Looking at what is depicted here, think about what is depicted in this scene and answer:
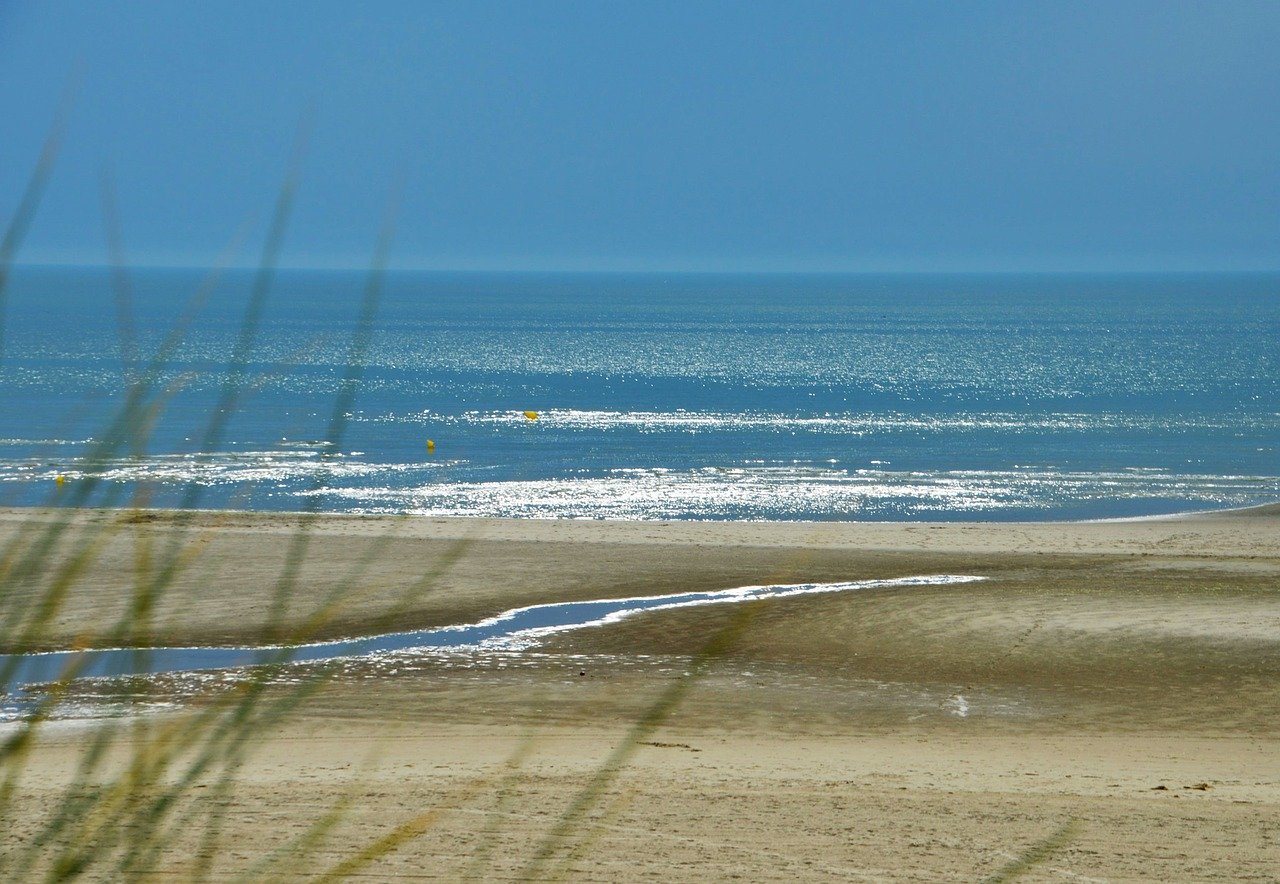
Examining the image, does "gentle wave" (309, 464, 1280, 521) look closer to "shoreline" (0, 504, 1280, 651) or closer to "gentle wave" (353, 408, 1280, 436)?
"shoreline" (0, 504, 1280, 651)

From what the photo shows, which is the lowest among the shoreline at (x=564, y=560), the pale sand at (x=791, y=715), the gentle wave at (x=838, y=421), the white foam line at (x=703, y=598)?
the gentle wave at (x=838, y=421)

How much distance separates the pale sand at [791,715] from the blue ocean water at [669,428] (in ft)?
8.15

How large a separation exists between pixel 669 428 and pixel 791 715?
4229cm

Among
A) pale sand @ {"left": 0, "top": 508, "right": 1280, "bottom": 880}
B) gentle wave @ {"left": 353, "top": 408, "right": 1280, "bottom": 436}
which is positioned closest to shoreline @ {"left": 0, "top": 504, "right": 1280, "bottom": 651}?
pale sand @ {"left": 0, "top": 508, "right": 1280, "bottom": 880}

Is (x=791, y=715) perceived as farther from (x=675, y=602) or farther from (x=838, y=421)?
(x=838, y=421)

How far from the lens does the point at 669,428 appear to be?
56906mm

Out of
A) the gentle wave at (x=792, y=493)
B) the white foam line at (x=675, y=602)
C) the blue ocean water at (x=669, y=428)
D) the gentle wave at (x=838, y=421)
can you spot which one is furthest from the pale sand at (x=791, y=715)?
the gentle wave at (x=838, y=421)

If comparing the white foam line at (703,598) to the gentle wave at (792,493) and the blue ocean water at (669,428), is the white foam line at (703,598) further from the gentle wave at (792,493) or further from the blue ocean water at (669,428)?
the gentle wave at (792,493)

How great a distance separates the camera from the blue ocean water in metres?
35.3

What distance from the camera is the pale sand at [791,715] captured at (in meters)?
9.69

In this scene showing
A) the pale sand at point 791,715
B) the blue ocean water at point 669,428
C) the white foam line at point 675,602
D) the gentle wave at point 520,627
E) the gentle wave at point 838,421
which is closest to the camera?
the pale sand at point 791,715

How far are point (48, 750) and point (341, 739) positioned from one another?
298 cm

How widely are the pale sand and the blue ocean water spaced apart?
248 cm

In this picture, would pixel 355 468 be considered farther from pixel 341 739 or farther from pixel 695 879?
pixel 695 879
